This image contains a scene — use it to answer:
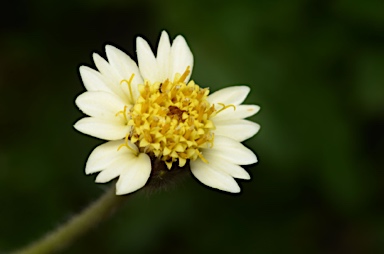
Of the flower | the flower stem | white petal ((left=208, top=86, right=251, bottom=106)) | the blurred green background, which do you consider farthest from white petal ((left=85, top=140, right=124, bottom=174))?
the blurred green background

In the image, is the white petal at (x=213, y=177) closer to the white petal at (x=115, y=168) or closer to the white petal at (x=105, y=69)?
the white petal at (x=115, y=168)

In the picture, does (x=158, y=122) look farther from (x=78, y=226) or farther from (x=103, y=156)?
(x=78, y=226)

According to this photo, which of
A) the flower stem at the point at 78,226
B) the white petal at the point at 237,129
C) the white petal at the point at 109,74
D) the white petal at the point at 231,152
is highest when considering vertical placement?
the white petal at the point at 109,74

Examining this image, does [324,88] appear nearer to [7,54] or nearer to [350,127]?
[350,127]

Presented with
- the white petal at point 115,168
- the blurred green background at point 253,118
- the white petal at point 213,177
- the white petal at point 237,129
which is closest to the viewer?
the white petal at point 115,168

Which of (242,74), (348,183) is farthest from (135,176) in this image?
(348,183)

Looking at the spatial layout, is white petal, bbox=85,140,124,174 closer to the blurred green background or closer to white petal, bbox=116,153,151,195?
white petal, bbox=116,153,151,195

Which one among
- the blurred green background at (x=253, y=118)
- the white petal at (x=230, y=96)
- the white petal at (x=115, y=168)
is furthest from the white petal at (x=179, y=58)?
the blurred green background at (x=253, y=118)

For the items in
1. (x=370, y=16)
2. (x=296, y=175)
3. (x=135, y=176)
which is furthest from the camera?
(x=296, y=175)
